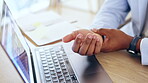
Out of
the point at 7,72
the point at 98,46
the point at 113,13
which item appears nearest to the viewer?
the point at 7,72

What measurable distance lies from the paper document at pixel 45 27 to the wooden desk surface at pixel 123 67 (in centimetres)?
32

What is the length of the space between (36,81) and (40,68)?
3.0 inches

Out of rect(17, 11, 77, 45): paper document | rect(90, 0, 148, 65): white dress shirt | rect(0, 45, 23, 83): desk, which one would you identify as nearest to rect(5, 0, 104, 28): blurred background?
rect(17, 11, 77, 45): paper document

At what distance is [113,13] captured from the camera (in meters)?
1.09

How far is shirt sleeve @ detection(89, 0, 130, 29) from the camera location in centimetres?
105

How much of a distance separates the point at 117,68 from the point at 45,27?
557 millimetres

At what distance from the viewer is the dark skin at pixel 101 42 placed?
0.80m

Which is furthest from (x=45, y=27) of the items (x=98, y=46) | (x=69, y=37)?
(x=98, y=46)

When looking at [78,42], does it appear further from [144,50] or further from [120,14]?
[120,14]

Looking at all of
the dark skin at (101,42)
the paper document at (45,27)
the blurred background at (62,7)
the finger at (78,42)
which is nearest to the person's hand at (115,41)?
the dark skin at (101,42)

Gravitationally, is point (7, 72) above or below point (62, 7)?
above

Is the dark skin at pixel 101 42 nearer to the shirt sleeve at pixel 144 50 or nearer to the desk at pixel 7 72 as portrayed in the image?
the shirt sleeve at pixel 144 50

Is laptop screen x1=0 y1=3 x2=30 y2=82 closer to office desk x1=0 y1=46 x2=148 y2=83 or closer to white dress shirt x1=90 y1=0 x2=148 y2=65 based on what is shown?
office desk x1=0 y1=46 x2=148 y2=83

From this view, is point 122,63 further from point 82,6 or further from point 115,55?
point 82,6
